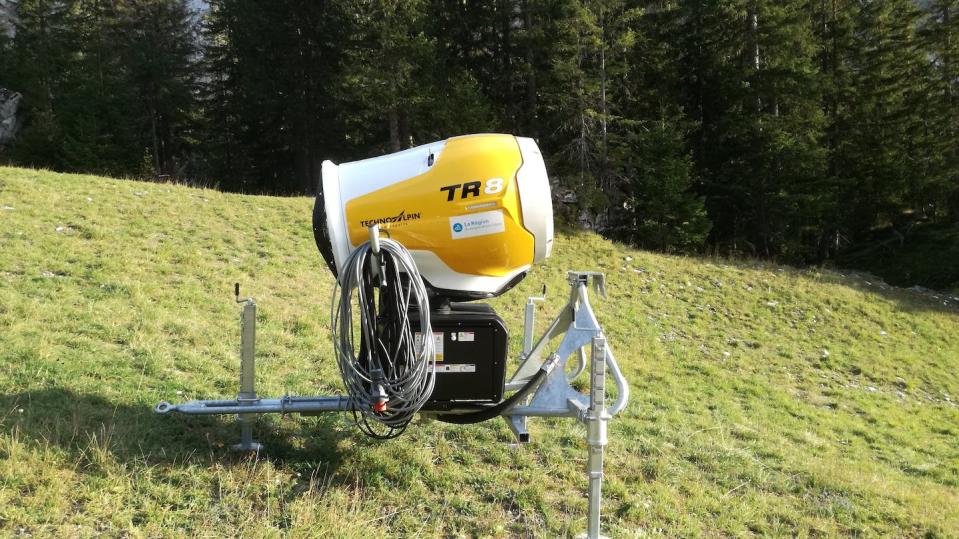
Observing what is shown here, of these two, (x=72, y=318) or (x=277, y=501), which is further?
(x=72, y=318)

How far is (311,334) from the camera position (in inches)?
263

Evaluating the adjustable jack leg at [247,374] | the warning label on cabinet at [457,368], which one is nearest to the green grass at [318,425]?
the adjustable jack leg at [247,374]

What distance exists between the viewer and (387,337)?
3.23 m

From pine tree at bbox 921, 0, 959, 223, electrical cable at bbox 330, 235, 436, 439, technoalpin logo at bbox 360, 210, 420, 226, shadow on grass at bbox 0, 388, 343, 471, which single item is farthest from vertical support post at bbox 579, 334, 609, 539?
pine tree at bbox 921, 0, 959, 223

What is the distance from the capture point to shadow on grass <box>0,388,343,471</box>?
3229 mm

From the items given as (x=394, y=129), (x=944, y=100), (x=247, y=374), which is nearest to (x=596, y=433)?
(x=247, y=374)

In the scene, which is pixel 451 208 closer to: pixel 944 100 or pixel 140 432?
pixel 140 432

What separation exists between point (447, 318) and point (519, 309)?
7.01 metres

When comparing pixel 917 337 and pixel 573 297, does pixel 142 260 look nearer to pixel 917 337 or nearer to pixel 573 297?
pixel 573 297

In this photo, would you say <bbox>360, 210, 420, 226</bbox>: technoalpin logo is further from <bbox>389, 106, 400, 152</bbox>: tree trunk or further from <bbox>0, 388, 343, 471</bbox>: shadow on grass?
<bbox>389, 106, 400, 152</bbox>: tree trunk

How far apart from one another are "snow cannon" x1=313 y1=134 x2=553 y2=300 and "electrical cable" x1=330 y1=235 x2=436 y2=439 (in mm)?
176

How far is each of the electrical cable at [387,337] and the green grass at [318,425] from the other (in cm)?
60

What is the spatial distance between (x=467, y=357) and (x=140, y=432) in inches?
75.4

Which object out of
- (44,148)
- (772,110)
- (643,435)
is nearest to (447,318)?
(643,435)
